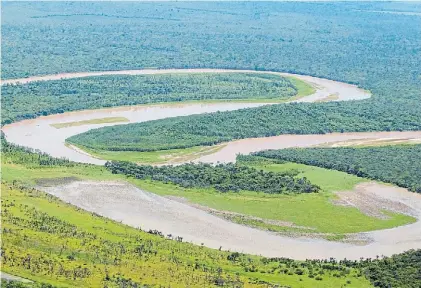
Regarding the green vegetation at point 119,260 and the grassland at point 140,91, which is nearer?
the green vegetation at point 119,260

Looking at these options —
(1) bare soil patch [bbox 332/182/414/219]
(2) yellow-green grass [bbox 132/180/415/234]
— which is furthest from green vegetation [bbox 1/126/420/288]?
(1) bare soil patch [bbox 332/182/414/219]

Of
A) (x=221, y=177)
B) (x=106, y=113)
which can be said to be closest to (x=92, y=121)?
(x=106, y=113)

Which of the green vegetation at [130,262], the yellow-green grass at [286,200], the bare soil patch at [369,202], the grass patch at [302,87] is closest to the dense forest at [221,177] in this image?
the yellow-green grass at [286,200]

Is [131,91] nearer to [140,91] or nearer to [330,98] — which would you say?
[140,91]

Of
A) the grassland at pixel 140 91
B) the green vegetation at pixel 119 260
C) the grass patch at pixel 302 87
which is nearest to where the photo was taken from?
the green vegetation at pixel 119 260

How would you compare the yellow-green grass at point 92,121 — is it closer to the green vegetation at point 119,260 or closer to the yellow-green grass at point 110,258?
the green vegetation at point 119,260
